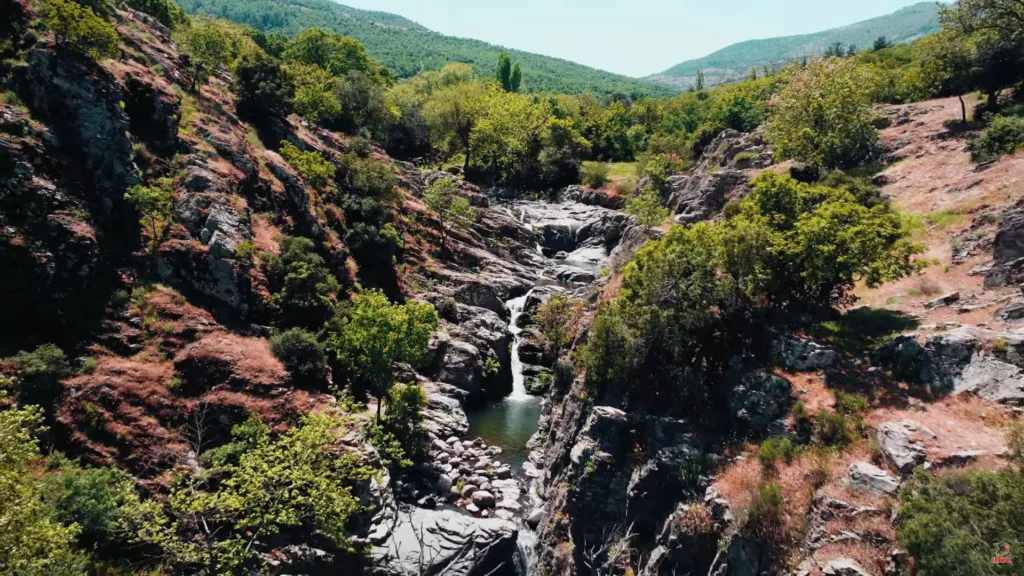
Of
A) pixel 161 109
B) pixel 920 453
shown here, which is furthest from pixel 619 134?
pixel 920 453

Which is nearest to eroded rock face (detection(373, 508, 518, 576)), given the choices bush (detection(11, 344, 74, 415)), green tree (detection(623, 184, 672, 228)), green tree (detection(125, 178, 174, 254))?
bush (detection(11, 344, 74, 415))

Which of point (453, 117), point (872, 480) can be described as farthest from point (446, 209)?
point (872, 480)

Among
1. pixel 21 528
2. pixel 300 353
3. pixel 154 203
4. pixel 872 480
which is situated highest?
pixel 154 203

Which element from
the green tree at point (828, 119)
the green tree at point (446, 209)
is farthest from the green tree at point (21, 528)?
the green tree at point (828, 119)

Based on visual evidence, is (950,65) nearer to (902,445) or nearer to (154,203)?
(902,445)

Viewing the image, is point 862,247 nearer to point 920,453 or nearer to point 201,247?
point 920,453
